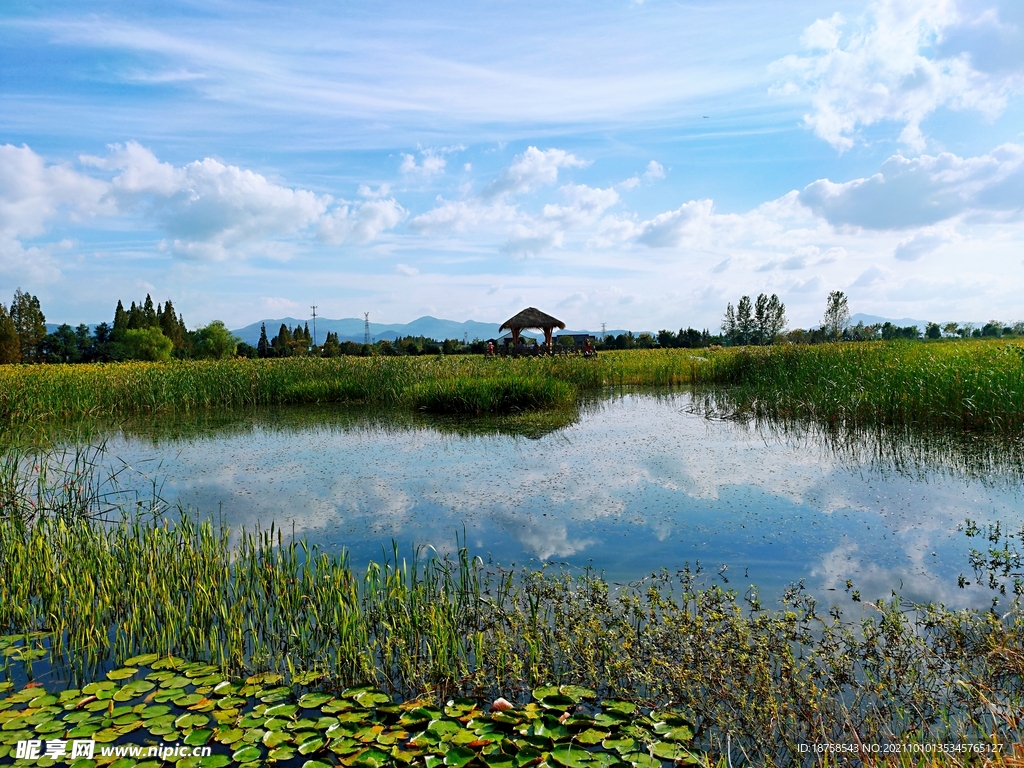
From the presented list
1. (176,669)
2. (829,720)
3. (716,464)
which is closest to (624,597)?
(829,720)

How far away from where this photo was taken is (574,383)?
17.3 meters

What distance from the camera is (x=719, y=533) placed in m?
5.07

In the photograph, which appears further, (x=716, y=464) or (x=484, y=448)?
(x=484, y=448)

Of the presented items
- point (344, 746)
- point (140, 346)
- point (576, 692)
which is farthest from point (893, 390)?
point (140, 346)

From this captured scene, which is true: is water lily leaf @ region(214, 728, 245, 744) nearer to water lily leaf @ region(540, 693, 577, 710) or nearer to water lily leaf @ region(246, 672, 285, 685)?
water lily leaf @ region(246, 672, 285, 685)

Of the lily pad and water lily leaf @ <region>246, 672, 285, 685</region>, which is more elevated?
the lily pad

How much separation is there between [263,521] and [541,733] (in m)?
3.84

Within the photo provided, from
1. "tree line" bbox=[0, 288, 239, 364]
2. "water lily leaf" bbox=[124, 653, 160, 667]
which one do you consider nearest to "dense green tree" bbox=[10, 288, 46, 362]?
"tree line" bbox=[0, 288, 239, 364]

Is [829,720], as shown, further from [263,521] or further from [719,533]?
[263,521]

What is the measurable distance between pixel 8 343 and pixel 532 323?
29.9m

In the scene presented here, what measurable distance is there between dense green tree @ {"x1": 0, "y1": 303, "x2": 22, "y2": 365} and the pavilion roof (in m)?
28.1

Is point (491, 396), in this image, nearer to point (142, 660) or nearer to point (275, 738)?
point (142, 660)

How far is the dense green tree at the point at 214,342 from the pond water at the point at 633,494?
3583cm

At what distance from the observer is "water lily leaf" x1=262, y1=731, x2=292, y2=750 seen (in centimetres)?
244
